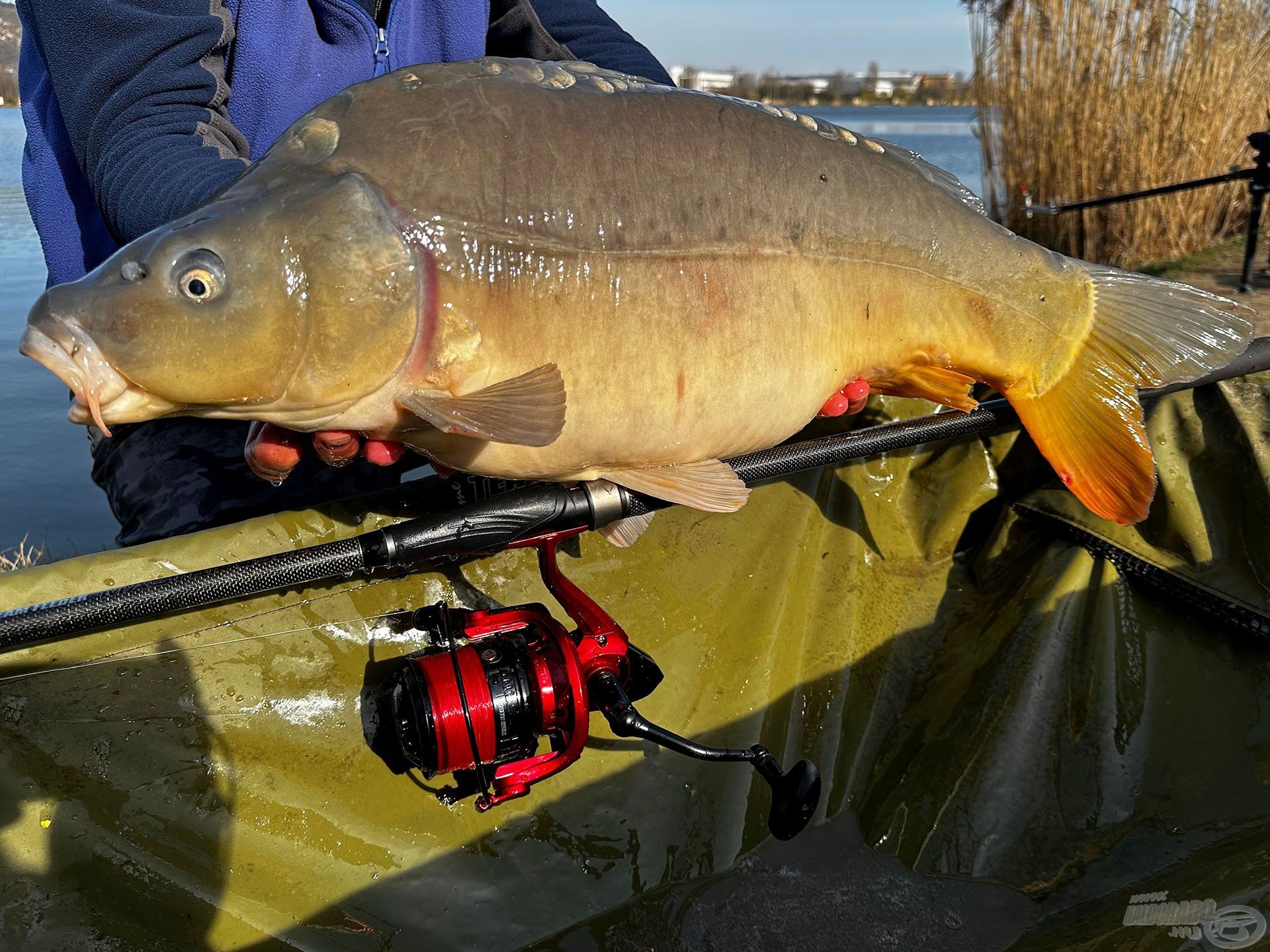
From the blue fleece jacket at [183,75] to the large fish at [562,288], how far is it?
1.30 feet

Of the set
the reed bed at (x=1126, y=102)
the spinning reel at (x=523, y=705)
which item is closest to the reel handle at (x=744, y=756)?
the spinning reel at (x=523, y=705)

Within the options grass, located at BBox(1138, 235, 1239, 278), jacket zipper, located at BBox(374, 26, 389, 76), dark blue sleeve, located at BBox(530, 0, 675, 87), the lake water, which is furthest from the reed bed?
jacket zipper, located at BBox(374, 26, 389, 76)

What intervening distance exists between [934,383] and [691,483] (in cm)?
45

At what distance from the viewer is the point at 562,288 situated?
4.16ft

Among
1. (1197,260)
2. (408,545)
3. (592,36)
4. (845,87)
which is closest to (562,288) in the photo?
(408,545)

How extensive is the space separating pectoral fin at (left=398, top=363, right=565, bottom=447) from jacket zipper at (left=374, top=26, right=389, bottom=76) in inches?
48.0

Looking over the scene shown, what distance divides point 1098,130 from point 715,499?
5568mm

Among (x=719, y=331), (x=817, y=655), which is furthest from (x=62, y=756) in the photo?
(x=817, y=655)

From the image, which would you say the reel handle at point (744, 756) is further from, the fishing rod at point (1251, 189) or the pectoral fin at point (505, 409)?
the fishing rod at point (1251, 189)

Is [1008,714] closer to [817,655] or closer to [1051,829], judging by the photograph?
[1051,829]

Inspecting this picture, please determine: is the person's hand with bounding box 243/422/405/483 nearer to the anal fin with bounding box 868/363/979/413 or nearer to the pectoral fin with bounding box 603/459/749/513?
the pectoral fin with bounding box 603/459/749/513

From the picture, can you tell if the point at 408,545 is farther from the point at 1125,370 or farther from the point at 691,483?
the point at 1125,370

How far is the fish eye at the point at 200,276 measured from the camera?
44.7 inches

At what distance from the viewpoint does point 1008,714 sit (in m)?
1.83
